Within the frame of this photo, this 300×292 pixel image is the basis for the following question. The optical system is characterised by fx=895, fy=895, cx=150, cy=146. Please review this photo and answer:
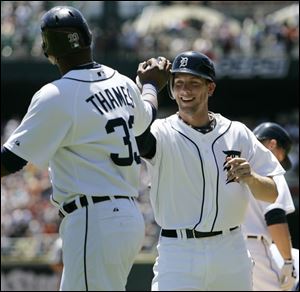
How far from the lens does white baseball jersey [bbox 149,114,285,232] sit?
4895mm

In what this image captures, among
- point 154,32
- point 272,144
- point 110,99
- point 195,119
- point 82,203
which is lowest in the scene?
point 154,32

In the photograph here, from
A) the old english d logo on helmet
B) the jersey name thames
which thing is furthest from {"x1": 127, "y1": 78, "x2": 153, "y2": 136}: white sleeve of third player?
the old english d logo on helmet

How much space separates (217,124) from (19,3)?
15.6 meters

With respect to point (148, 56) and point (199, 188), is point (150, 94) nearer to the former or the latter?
point (199, 188)

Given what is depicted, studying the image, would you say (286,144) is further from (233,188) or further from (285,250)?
(233,188)

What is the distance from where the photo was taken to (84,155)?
3.83 meters

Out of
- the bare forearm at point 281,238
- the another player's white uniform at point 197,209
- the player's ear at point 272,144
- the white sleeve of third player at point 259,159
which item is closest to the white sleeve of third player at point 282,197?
the bare forearm at point 281,238

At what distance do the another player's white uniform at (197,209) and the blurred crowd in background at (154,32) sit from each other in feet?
44.8

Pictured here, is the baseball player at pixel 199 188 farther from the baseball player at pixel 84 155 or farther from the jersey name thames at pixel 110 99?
the baseball player at pixel 84 155

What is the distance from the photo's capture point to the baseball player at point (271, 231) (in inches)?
239

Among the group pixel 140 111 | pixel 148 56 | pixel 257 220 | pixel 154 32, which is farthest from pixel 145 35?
pixel 140 111

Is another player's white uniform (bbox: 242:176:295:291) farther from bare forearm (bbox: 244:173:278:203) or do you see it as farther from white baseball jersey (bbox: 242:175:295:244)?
bare forearm (bbox: 244:173:278:203)

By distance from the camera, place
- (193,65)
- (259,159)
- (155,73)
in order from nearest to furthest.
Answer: (155,73), (193,65), (259,159)

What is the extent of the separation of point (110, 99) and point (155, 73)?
2.46ft
